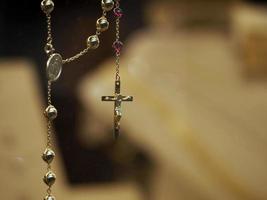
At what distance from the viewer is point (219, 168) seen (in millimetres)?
1272

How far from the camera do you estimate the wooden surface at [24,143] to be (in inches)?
35.7

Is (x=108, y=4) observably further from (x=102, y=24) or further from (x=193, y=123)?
(x=193, y=123)

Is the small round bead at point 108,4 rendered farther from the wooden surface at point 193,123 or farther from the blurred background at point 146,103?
the wooden surface at point 193,123

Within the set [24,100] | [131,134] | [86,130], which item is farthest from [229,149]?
[24,100]

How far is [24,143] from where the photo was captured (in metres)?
0.94

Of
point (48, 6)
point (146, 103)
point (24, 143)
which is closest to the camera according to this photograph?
point (48, 6)

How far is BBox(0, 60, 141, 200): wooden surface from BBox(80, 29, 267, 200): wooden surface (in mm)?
212

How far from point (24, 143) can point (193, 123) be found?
0.47 metres

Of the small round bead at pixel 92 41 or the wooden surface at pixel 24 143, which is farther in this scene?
the wooden surface at pixel 24 143

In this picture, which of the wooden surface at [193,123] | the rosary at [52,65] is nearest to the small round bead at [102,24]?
the rosary at [52,65]

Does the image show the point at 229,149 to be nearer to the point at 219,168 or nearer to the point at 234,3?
the point at 219,168

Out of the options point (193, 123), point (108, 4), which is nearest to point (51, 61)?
point (108, 4)

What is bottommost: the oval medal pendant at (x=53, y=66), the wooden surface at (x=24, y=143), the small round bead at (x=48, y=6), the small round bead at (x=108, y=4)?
the wooden surface at (x=24, y=143)

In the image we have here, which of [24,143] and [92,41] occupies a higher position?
[92,41]
